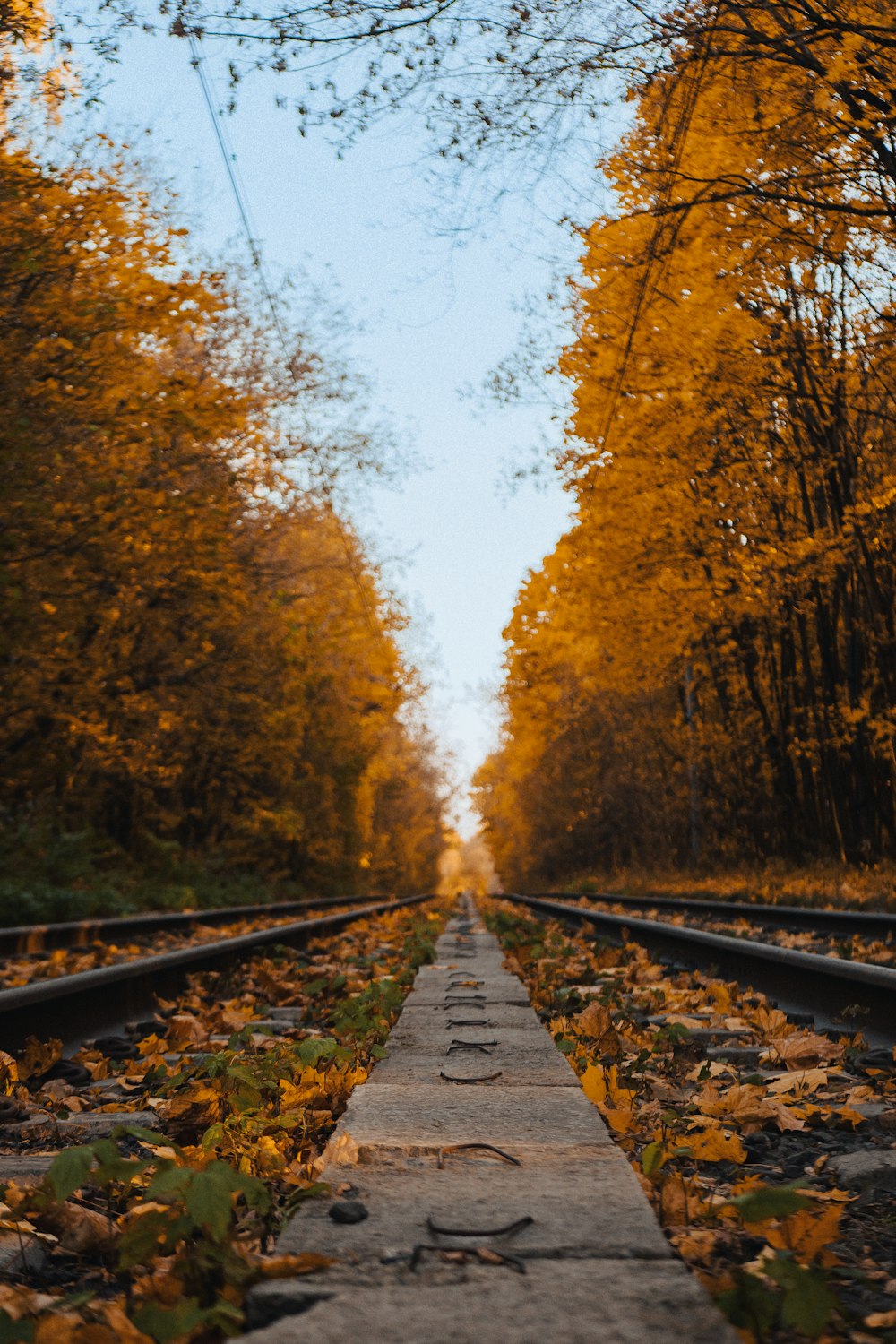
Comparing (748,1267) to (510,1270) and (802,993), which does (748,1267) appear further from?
(802,993)

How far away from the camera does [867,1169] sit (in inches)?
98.1

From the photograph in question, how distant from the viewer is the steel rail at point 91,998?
4.23 m

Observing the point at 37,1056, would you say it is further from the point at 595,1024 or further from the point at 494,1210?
the point at 494,1210

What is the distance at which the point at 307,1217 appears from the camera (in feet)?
6.14

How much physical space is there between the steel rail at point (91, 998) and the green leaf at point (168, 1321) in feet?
8.82

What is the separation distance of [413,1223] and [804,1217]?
0.68 m

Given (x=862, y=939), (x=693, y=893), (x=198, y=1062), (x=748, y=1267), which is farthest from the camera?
(x=693, y=893)

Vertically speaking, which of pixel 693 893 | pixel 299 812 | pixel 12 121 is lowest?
pixel 693 893

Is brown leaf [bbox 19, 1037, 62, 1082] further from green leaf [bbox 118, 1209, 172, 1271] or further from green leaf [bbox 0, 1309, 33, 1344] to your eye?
green leaf [bbox 0, 1309, 33, 1344]

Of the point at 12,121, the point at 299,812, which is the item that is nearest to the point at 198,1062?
the point at 12,121

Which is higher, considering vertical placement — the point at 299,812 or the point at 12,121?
the point at 12,121

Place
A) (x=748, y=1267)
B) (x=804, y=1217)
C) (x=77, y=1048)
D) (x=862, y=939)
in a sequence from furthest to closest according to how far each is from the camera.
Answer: (x=862, y=939) < (x=77, y=1048) < (x=804, y=1217) < (x=748, y=1267)

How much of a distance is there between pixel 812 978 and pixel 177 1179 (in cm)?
397

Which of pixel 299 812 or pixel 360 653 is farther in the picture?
pixel 360 653
